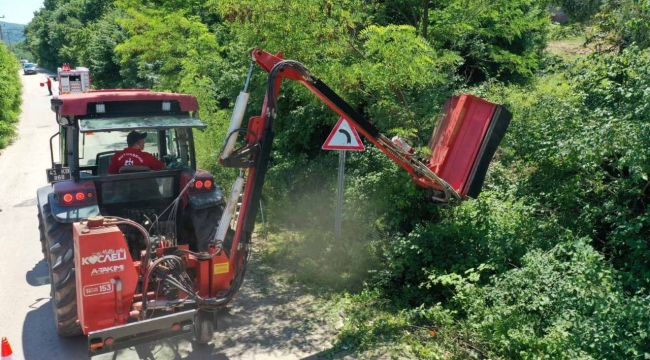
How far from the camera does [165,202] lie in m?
6.37

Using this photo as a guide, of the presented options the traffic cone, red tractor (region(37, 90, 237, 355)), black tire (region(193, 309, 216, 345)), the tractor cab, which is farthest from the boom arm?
the traffic cone

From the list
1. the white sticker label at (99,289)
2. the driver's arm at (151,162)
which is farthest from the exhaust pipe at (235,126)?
the driver's arm at (151,162)

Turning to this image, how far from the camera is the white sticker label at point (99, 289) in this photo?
14.8ft

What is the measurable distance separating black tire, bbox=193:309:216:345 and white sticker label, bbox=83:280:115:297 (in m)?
1.03

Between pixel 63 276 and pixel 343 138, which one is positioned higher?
pixel 343 138

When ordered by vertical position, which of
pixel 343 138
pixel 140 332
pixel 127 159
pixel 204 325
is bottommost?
pixel 204 325

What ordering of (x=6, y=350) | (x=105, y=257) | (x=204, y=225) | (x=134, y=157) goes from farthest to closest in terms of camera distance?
(x=134, y=157)
(x=204, y=225)
(x=105, y=257)
(x=6, y=350)

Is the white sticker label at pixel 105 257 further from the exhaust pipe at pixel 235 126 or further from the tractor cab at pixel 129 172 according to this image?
the exhaust pipe at pixel 235 126

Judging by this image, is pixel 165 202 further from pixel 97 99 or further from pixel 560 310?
pixel 560 310

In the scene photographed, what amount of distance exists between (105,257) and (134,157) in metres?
1.89

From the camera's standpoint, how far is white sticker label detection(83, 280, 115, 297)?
4.52 metres

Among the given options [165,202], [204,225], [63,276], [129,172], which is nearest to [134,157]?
[129,172]

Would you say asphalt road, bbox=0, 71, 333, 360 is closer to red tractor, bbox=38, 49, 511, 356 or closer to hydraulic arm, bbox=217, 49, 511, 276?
red tractor, bbox=38, 49, 511, 356

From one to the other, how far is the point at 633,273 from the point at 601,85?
248 cm
